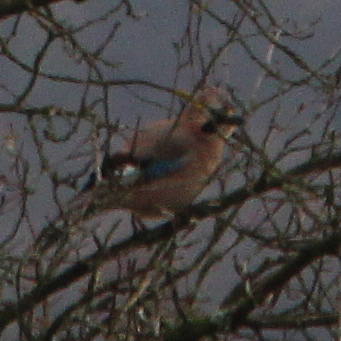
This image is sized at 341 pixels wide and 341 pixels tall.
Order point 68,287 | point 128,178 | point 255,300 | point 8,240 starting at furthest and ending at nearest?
1. point 128,178
2. point 68,287
3. point 8,240
4. point 255,300

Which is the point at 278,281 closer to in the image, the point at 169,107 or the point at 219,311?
the point at 219,311

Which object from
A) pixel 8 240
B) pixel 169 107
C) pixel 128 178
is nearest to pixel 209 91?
pixel 128 178

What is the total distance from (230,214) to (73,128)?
733 millimetres

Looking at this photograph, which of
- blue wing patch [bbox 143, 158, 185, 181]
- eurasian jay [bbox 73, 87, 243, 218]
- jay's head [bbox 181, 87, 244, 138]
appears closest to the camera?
jay's head [bbox 181, 87, 244, 138]

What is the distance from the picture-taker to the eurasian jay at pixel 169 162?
5495mm

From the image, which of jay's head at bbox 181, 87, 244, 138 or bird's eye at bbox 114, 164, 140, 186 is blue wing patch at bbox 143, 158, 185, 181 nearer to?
bird's eye at bbox 114, 164, 140, 186

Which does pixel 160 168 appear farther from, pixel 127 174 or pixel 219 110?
pixel 219 110

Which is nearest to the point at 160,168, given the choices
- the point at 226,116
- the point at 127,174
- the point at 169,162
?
the point at 169,162

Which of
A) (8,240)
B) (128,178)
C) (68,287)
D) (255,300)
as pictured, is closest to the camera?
(255,300)

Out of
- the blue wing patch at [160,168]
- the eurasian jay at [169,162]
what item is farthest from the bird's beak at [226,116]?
the blue wing patch at [160,168]

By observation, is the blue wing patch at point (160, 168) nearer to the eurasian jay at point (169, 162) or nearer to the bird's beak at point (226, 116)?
the eurasian jay at point (169, 162)

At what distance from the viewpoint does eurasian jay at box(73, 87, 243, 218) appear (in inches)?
→ 216

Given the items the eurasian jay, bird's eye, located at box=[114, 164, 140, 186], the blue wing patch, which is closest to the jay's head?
the eurasian jay

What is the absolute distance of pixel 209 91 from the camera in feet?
19.5
